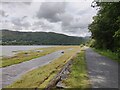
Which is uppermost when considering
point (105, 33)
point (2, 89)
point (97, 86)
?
point (105, 33)

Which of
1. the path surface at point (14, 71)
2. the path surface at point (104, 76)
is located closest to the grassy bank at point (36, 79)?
the path surface at point (14, 71)

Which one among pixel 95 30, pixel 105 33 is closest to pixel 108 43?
pixel 105 33

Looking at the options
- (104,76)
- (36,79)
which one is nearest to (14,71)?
(36,79)

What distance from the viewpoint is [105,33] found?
59.0 metres

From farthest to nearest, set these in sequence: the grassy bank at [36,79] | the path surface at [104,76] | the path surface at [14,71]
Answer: the path surface at [14,71] < the grassy bank at [36,79] < the path surface at [104,76]

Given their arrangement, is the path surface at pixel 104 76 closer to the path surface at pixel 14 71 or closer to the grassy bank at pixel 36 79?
the grassy bank at pixel 36 79

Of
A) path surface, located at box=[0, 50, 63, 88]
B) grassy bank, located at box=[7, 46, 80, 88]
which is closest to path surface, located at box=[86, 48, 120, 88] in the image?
grassy bank, located at box=[7, 46, 80, 88]

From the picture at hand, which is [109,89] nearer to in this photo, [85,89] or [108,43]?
[85,89]

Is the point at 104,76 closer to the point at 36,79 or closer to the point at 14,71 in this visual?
the point at 36,79

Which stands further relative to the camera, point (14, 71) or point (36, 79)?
point (14, 71)

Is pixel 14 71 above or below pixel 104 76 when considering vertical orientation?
below

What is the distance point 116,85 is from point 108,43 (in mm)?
46804

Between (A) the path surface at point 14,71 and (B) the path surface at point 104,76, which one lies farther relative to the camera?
(A) the path surface at point 14,71

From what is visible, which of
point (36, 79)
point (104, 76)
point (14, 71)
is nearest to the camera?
point (104, 76)
